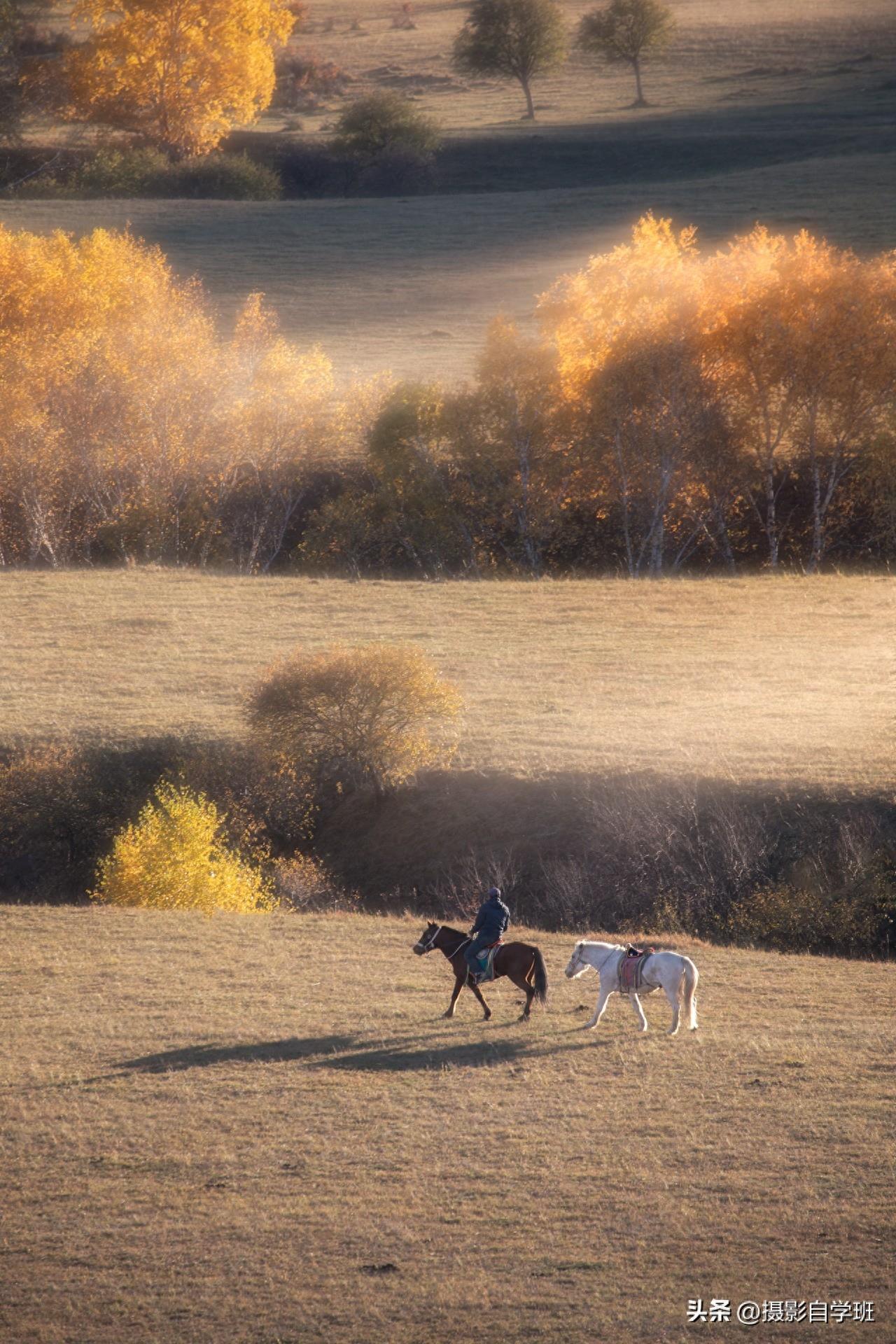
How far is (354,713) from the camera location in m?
32.8

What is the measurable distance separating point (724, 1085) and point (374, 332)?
64.2 m

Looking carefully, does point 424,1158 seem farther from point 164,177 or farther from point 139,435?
point 164,177

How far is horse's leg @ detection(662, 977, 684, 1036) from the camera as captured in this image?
1848cm

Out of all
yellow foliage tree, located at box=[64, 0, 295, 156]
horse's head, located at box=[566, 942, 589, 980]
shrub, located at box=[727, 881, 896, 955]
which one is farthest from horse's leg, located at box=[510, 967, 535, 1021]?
yellow foliage tree, located at box=[64, 0, 295, 156]

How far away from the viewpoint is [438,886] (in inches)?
1189

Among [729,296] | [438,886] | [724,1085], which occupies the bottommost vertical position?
[438,886]

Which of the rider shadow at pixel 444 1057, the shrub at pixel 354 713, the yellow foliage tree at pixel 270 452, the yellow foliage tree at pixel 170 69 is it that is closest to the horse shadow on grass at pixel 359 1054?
the rider shadow at pixel 444 1057

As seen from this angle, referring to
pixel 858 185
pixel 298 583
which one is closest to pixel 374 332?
pixel 298 583

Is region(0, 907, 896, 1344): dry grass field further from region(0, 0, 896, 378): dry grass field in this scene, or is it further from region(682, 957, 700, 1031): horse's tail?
region(0, 0, 896, 378): dry grass field

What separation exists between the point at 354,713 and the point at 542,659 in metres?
10.7

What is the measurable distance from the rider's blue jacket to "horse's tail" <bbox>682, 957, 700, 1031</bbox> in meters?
2.43

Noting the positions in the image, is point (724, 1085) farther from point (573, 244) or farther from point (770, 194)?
point (770, 194)

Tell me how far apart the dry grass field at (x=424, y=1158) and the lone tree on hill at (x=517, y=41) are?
119746 millimetres

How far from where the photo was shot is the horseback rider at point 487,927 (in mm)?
18469
